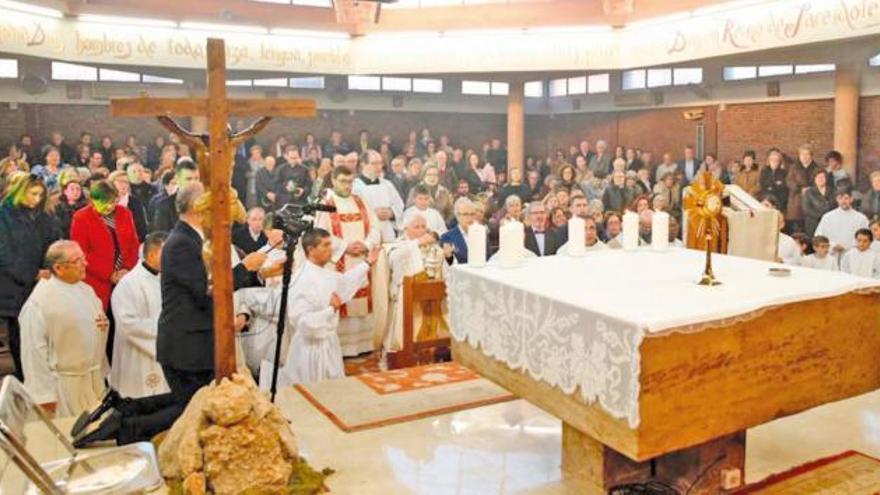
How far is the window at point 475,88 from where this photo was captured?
19.5 metres

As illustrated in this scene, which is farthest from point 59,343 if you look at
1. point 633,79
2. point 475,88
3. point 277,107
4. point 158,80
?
point 475,88

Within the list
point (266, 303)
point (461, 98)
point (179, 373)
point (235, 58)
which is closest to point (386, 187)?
point (266, 303)

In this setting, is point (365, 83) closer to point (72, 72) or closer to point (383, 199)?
point (72, 72)

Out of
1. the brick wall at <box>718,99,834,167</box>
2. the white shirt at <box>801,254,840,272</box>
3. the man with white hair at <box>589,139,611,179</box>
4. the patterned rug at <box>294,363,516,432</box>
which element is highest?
the brick wall at <box>718,99,834,167</box>

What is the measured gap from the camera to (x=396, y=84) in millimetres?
18656

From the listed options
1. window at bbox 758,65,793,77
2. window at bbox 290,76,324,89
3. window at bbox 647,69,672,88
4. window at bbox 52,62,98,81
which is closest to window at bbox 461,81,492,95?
window at bbox 290,76,324,89

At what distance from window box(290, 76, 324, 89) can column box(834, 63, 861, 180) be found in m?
10.2

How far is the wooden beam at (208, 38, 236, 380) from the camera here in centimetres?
406

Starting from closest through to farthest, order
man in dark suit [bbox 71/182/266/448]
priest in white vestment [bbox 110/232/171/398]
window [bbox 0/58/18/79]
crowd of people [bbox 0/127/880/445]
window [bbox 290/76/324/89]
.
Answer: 1. man in dark suit [bbox 71/182/266/448]
2. crowd of people [bbox 0/127/880/445]
3. priest in white vestment [bbox 110/232/171/398]
4. window [bbox 0/58/18/79]
5. window [bbox 290/76/324/89]

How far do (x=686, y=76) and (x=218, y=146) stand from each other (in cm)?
1438

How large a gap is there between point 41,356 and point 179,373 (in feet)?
4.43

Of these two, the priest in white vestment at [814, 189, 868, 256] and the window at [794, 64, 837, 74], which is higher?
the window at [794, 64, 837, 74]

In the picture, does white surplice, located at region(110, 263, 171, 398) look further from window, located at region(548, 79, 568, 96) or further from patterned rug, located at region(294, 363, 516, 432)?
window, located at region(548, 79, 568, 96)

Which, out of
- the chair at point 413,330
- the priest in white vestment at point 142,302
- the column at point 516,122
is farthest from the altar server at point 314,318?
the column at point 516,122
